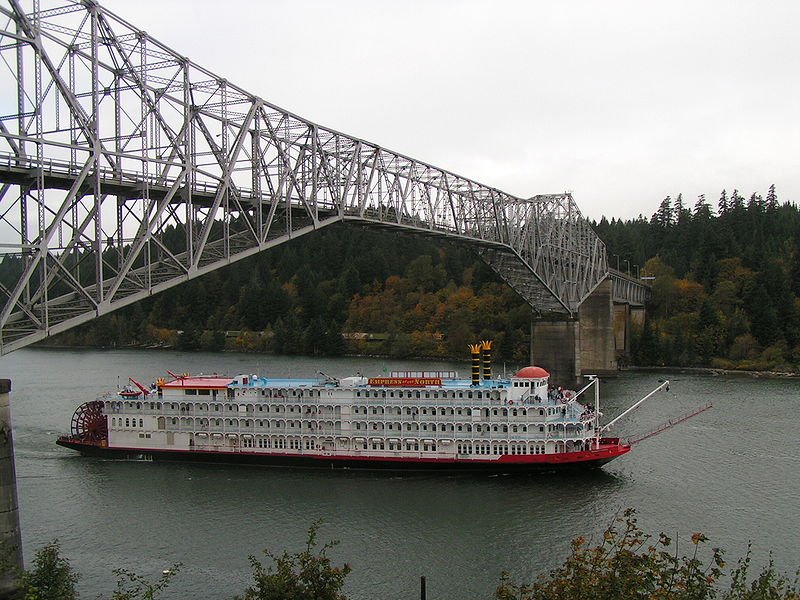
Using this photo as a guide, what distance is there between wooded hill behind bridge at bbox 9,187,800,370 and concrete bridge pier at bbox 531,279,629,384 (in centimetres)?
722

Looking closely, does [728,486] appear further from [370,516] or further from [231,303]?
[231,303]

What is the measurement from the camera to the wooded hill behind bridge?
260 ft

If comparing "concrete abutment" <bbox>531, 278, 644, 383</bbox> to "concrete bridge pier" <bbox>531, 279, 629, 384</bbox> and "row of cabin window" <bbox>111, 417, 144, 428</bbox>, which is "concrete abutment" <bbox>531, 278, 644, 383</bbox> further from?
"row of cabin window" <bbox>111, 417, 144, 428</bbox>

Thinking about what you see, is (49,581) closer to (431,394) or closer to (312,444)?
(312,444)

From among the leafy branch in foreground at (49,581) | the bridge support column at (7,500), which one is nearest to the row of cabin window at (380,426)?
the bridge support column at (7,500)

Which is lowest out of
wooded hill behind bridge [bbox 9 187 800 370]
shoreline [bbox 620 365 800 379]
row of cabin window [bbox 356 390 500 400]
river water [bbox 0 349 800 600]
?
river water [bbox 0 349 800 600]

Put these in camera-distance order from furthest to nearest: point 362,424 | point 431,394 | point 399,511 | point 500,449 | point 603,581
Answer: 1. point 362,424
2. point 431,394
3. point 500,449
4. point 399,511
5. point 603,581

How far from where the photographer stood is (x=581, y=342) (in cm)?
7494

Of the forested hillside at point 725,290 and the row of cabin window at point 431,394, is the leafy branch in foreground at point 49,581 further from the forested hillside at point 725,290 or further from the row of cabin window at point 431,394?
the forested hillside at point 725,290

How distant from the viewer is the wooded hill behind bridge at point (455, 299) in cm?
7912

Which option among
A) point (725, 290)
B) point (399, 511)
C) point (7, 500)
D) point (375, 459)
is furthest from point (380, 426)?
point (725, 290)

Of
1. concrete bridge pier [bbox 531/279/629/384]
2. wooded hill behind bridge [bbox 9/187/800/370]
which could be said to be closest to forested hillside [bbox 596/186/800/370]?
wooded hill behind bridge [bbox 9/187/800/370]

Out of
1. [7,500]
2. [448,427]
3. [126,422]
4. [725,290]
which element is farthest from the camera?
[725,290]

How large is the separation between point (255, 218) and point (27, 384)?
127 ft
